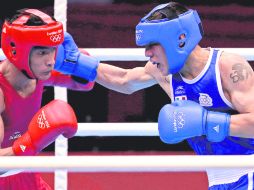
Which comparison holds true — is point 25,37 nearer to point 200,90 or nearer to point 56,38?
point 56,38

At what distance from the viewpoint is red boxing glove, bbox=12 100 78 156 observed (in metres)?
2.03

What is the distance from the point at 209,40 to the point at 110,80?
196 cm

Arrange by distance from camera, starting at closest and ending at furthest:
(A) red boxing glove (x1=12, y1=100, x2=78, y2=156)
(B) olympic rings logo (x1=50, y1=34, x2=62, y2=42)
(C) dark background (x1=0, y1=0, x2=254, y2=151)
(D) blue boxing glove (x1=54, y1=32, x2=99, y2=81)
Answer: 1. (A) red boxing glove (x1=12, y1=100, x2=78, y2=156)
2. (B) olympic rings logo (x1=50, y1=34, x2=62, y2=42)
3. (D) blue boxing glove (x1=54, y1=32, x2=99, y2=81)
4. (C) dark background (x1=0, y1=0, x2=254, y2=151)

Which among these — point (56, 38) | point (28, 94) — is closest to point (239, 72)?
point (56, 38)

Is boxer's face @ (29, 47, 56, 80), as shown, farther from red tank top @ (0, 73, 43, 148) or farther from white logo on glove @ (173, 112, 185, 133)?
white logo on glove @ (173, 112, 185, 133)

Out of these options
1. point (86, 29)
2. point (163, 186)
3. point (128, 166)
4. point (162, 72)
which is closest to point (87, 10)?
point (86, 29)

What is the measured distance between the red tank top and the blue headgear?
0.39 m

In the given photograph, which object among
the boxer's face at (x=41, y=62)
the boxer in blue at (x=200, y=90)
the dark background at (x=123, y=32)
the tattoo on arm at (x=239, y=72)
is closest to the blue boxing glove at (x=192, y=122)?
the boxer in blue at (x=200, y=90)

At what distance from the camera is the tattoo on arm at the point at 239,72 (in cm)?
211

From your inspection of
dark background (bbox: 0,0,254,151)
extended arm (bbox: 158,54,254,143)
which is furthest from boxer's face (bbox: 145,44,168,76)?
dark background (bbox: 0,0,254,151)

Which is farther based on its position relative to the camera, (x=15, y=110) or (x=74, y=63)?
(x=74, y=63)

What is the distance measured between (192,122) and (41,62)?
1.58 feet

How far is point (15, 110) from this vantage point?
2219 millimetres

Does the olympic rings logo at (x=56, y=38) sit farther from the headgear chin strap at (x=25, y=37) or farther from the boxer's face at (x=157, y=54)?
the boxer's face at (x=157, y=54)
